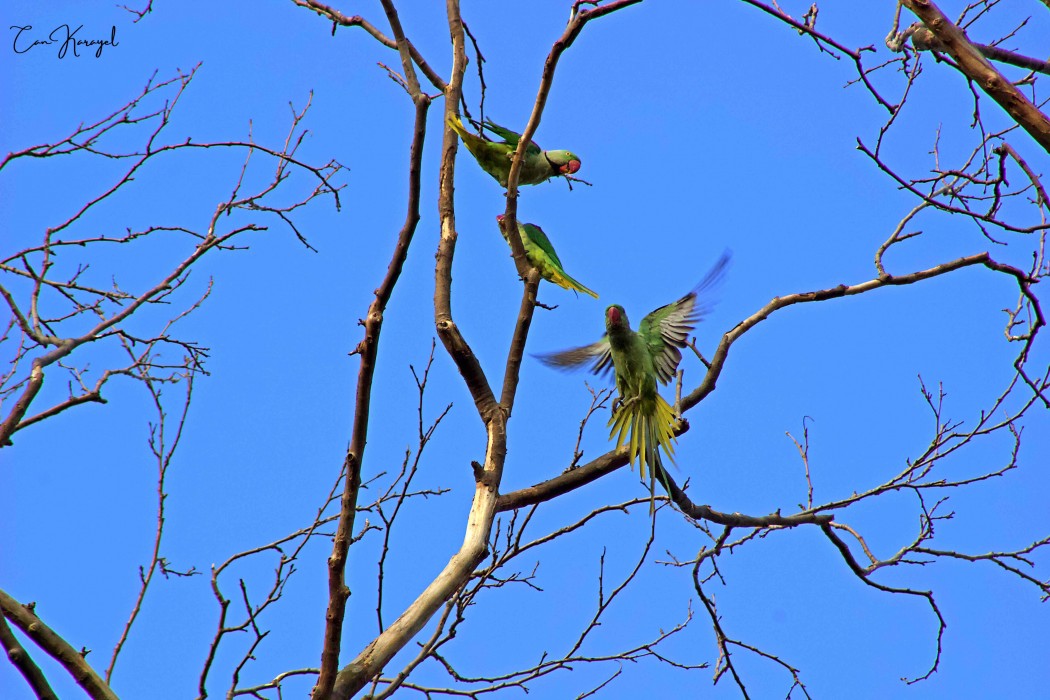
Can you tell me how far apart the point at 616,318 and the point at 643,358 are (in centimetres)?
27

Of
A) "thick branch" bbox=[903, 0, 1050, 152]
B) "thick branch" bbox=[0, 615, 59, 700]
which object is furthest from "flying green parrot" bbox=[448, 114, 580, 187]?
"thick branch" bbox=[0, 615, 59, 700]

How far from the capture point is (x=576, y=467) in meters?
3.75

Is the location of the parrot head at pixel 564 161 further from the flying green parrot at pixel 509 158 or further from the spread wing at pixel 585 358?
the spread wing at pixel 585 358

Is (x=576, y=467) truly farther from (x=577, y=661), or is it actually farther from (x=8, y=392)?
(x=8, y=392)

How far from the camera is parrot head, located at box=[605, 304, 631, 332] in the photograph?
5.09 m

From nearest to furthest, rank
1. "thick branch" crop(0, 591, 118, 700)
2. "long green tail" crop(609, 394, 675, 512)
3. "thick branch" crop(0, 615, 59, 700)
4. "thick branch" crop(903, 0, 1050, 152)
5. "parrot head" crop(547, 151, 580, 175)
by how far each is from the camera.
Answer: "thick branch" crop(0, 615, 59, 700), "thick branch" crop(0, 591, 118, 700), "thick branch" crop(903, 0, 1050, 152), "long green tail" crop(609, 394, 675, 512), "parrot head" crop(547, 151, 580, 175)

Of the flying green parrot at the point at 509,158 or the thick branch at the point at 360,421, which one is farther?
the flying green parrot at the point at 509,158

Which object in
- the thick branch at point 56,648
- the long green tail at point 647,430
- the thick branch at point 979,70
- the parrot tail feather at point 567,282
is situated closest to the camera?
the thick branch at point 56,648

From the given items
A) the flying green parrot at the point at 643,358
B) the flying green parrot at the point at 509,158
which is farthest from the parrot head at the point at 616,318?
the flying green parrot at the point at 509,158

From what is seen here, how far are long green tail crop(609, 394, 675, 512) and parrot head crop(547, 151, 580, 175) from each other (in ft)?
5.52

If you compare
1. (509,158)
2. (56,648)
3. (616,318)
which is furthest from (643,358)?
(56,648)

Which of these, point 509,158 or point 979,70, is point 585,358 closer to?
point 509,158

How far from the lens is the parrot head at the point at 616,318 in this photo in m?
5.09

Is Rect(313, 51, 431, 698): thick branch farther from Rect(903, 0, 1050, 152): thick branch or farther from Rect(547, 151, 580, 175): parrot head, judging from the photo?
Rect(547, 151, 580, 175): parrot head
